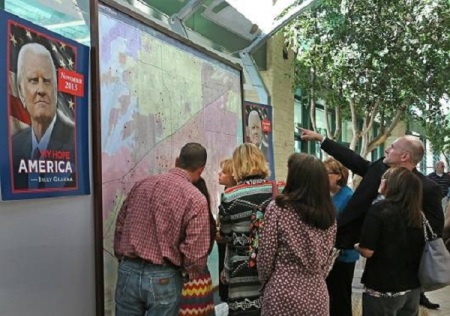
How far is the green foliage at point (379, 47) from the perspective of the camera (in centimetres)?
688

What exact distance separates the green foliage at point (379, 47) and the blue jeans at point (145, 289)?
4985mm

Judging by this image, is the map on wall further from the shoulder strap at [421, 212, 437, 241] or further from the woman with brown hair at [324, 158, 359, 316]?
the shoulder strap at [421, 212, 437, 241]

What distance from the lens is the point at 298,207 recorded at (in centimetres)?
266

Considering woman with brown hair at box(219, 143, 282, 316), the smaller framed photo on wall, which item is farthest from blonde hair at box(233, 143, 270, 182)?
the smaller framed photo on wall

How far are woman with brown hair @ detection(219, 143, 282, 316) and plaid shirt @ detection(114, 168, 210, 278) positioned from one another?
0.24 meters

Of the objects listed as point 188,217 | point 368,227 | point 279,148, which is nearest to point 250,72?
point 279,148

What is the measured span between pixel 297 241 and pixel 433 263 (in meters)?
1.08

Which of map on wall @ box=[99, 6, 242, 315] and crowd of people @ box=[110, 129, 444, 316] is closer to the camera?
crowd of people @ box=[110, 129, 444, 316]

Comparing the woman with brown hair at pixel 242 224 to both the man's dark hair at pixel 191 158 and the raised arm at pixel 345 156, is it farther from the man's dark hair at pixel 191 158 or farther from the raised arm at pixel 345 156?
the raised arm at pixel 345 156

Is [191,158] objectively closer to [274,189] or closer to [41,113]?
[274,189]

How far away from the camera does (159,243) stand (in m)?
2.66

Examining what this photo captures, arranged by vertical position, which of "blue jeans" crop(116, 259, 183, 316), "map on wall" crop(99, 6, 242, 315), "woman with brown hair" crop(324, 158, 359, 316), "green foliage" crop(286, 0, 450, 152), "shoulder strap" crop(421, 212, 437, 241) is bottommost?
"woman with brown hair" crop(324, 158, 359, 316)

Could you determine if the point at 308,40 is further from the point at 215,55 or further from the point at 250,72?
the point at 215,55

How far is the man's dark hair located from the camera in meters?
2.90
